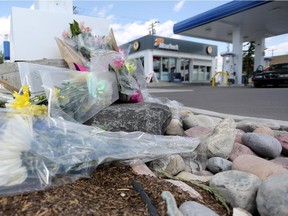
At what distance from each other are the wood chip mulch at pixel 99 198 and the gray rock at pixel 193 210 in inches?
2.3

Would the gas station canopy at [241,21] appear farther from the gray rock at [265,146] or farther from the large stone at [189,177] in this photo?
the large stone at [189,177]

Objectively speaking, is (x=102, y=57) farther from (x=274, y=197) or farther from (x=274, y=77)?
(x=274, y=77)

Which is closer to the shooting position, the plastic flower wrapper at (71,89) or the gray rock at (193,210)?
the gray rock at (193,210)

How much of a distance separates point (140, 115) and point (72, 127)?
778 mm

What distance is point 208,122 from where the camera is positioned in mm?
3256

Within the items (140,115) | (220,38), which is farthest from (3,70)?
(220,38)

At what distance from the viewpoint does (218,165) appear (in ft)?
6.91

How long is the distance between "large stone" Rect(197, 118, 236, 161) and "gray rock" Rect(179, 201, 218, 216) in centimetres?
101

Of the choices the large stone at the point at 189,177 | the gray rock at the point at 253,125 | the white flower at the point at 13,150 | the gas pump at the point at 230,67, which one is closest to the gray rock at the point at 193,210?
the large stone at the point at 189,177

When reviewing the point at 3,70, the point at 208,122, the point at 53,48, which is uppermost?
the point at 53,48

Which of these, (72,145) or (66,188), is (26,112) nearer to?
(72,145)

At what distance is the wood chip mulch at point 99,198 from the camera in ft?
3.69

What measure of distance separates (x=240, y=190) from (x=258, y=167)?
37 cm

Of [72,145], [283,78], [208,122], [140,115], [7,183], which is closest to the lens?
[7,183]
